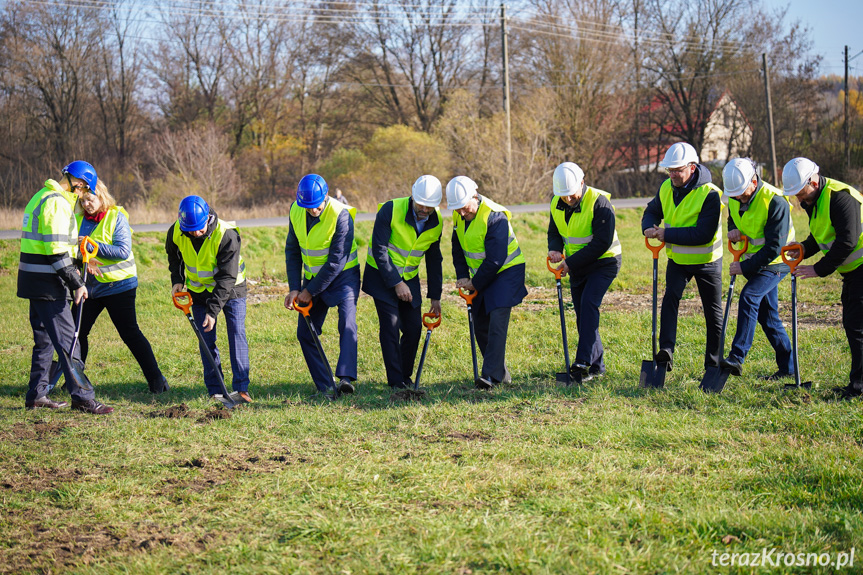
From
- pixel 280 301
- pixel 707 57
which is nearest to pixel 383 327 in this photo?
pixel 280 301

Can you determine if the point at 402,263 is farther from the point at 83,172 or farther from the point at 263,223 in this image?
the point at 263,223

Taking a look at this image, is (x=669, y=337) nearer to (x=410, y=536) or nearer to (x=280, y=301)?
(x=410, y=536)

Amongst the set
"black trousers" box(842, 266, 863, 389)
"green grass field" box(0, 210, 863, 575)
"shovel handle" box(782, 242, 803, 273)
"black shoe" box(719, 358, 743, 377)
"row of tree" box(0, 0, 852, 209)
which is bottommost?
"green grass field" box(0, 210, 863, 575)

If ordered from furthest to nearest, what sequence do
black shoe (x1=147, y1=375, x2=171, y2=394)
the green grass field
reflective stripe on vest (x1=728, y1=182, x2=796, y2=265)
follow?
black shoe (x1=147, y1=375, x2=171, y2=394) < reflective stripe on vest (x1=728, y1=182, x2=796, y2=265) < the green grass field

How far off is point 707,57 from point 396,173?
19083 mm

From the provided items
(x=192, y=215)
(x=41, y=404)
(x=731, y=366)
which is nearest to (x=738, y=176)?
(x=731, y=366)

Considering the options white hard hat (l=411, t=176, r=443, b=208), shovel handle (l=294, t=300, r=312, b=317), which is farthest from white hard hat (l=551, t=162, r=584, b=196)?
shovel handle (l=294, t=300, r=312, b=317)

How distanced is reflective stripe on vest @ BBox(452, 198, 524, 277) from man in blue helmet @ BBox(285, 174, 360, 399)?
104 centimetres

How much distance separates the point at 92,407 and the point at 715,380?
5.38m

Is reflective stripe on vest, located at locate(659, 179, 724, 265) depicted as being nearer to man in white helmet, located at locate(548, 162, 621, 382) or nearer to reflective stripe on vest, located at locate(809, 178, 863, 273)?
man in white helmet, located at locate(548, 162, 621, 382)

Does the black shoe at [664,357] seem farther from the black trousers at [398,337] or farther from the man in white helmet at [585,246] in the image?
the black trousers at [398,337]

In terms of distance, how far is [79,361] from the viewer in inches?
255

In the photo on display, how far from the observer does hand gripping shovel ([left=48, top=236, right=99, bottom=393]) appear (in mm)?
6273

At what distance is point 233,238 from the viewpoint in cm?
662
